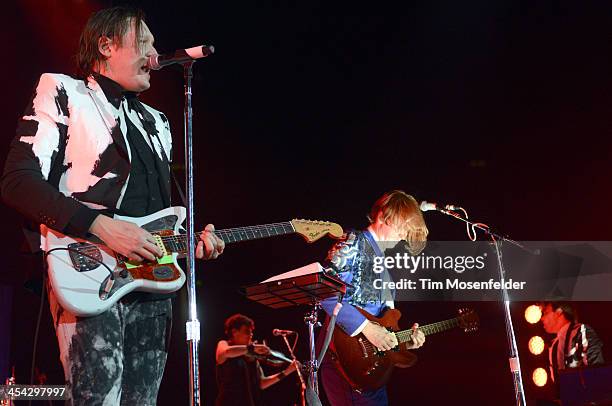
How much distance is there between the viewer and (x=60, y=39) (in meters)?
6.48

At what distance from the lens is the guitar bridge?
2.07 m

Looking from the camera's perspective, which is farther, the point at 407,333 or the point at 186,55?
the point at 407,333

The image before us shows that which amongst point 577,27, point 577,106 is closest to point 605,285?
point 577,106

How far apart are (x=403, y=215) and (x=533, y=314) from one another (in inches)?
182

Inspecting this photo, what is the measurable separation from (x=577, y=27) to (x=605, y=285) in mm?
3269

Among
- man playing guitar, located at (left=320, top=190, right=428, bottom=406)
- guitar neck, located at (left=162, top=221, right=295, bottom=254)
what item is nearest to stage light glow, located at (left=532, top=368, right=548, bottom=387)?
man playing guitar, located at (left=320, top=190, right=428, bottom=406)

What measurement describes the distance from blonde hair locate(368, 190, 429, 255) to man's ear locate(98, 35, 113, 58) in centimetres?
278

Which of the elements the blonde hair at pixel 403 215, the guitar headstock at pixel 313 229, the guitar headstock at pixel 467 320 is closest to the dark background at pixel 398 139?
the guitar headstock at pixel 467 320

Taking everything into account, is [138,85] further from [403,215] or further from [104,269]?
[403,215]

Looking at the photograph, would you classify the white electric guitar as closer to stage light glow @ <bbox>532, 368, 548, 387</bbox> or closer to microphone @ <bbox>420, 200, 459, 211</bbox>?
microphone @ <bbox>420, 200, 459, 211</bbox>

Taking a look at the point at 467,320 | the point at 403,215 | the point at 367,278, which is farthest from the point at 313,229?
the point at 467,320

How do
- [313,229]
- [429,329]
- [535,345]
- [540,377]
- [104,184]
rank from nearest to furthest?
[104,184], [313,229], [429,329], [540,377], [535,345]

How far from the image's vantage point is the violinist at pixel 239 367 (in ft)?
22.6

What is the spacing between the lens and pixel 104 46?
2.48 meters
